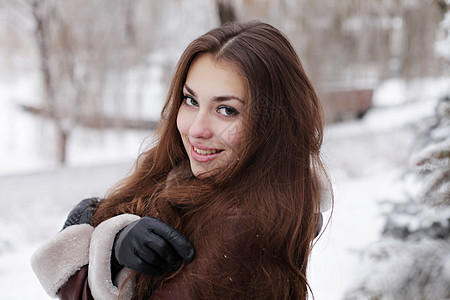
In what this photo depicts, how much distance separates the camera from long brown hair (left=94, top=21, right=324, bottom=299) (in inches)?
44.1

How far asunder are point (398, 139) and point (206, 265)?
269 inches

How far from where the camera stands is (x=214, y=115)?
1246 mm

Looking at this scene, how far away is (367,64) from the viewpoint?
6836 millimetres

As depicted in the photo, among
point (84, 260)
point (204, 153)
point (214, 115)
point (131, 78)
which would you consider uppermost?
point (214, 115)

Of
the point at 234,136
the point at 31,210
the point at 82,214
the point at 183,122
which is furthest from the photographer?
the point at 31,210

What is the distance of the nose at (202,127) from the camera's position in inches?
48.7

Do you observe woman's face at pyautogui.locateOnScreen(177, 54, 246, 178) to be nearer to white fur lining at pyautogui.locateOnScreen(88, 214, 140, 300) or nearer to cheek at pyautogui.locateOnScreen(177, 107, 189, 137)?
cheek at pyautogui.locateOnScreen(177, 107, 189, 137)

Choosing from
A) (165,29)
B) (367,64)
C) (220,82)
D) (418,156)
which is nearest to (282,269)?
(220,82)

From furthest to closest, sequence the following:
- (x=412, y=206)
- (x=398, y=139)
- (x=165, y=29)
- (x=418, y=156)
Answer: (x=398, y=139) → (x=165, y=29) → (x=412, y=206) → (x=418, y=156)

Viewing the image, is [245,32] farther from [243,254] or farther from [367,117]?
[367,117]

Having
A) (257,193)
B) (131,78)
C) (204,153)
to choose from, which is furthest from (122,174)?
(131,78)

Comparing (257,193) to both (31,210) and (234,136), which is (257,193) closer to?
(234,136)

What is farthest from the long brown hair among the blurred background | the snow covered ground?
the blurred background

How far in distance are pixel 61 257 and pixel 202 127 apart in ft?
1.69
